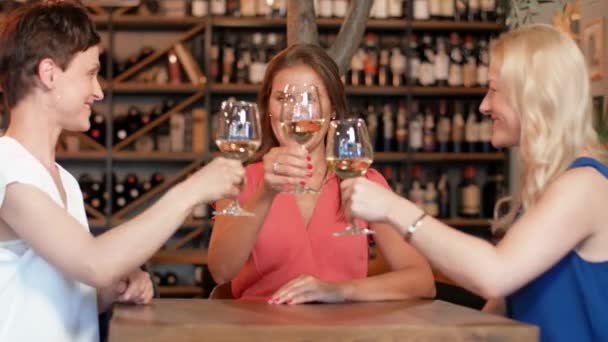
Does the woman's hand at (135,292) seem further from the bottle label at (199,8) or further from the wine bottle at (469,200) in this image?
the wine bottle at (469,200)

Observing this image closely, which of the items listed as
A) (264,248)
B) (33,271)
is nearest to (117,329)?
(33,271)

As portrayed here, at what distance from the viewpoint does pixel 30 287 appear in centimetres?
152

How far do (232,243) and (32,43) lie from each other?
62 cm

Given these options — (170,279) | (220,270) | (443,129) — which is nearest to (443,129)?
(443,129)

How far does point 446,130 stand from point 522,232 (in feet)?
13.6

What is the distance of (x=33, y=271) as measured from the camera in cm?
153

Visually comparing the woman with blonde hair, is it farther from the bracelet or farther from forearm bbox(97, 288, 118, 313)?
forearm bbox(97, 288, 118, 313)

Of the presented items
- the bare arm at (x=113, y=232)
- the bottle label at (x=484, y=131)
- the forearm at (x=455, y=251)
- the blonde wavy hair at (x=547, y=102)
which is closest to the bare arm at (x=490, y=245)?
the forearm at (x=455, y=251)

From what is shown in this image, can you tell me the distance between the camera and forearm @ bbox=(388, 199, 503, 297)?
140 cm

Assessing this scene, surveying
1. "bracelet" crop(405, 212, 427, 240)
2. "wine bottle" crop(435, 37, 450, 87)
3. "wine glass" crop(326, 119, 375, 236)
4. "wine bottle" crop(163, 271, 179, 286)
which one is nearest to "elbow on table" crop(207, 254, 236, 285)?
"wine glass" crop(326, 119, 375, 236)

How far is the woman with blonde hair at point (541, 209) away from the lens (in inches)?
55.7

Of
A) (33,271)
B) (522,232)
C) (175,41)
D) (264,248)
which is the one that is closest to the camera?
(522,232)

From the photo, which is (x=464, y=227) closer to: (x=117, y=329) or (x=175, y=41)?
(x=175, y=41)

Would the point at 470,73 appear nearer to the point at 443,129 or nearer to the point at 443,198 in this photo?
the point at 443,129
